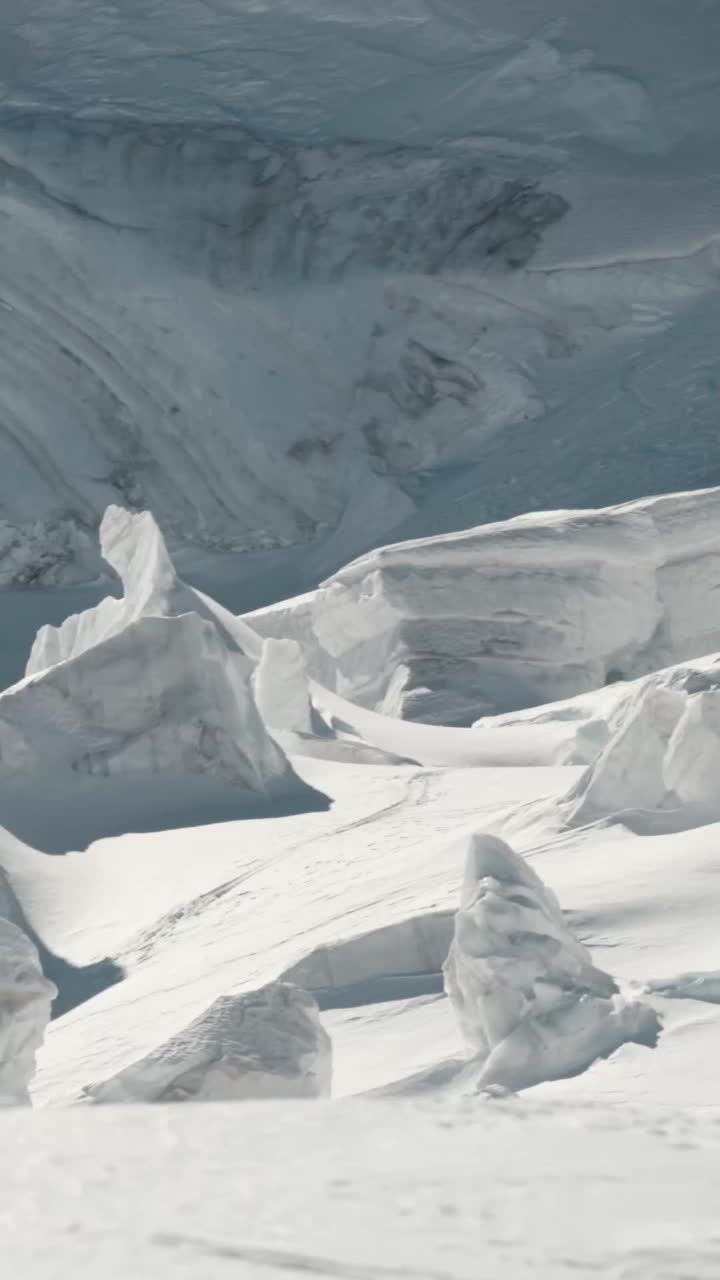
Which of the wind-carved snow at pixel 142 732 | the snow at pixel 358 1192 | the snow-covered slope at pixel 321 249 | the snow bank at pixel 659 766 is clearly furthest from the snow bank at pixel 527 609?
the snow at pixel 358 1192

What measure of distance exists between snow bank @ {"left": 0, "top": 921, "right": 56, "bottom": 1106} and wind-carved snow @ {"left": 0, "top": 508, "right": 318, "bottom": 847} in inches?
137

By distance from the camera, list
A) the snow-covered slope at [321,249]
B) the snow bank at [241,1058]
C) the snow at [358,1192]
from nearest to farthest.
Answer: the snow at [358,1192], the snow bank at [241,1058], the snow-covered slope at [321,249]

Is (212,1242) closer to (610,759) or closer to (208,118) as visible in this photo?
(610,759)

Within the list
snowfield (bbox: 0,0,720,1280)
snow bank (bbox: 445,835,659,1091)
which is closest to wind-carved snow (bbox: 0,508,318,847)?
snowfield (bbox: 0,0,720,1280)

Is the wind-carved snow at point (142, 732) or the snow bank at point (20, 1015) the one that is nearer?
the snow bank at point (20, 1015)

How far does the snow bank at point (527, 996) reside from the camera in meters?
3.86

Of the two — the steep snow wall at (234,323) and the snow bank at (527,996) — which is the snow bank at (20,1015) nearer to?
the snow bank at (527,996)

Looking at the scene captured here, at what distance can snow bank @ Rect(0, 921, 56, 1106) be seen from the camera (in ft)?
13.1

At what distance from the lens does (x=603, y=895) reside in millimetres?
5000

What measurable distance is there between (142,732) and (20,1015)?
12.7ft

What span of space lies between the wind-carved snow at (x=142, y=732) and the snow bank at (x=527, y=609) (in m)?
3.54

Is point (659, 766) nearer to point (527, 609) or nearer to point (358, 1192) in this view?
point (358, 1192)

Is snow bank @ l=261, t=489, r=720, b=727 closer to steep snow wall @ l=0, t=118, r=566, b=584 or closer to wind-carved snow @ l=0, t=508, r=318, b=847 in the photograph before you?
wind-carved snow @ l=0, t=508, r=318, b=847

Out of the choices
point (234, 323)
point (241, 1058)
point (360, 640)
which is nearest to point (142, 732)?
point (360, 640)
